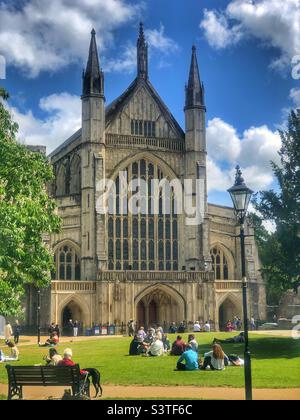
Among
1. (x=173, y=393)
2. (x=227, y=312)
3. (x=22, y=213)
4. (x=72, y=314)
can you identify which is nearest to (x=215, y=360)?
(x=173, y=393)

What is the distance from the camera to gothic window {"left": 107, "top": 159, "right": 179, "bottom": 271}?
164 feet

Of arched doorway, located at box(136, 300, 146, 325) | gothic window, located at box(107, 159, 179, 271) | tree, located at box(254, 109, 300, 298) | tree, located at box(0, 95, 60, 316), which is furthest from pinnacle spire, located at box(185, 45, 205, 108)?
tree, located at box(0, 95, 60, 316)

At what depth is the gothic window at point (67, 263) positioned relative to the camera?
49531 mm

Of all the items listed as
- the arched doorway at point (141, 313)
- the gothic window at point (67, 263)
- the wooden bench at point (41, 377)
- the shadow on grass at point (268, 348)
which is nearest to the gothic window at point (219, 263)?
the arched doorway at point (141, 313)

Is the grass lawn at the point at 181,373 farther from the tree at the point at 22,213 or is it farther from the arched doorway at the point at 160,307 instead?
the arched doorway at the point at 160,307

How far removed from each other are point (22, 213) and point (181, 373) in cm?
689

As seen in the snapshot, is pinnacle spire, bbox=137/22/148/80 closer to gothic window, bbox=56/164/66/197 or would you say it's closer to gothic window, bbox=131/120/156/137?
gothic window, bbox=131/120/156/137

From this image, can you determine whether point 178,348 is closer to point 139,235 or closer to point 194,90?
point 139,235

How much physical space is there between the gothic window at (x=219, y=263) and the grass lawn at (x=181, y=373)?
2238 centimetres

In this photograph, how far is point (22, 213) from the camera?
17922 millimetres

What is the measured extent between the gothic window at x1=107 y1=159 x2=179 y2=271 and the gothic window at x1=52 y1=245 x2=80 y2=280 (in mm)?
2736

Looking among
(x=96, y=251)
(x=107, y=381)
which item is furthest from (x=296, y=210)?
(x=96, y=251)

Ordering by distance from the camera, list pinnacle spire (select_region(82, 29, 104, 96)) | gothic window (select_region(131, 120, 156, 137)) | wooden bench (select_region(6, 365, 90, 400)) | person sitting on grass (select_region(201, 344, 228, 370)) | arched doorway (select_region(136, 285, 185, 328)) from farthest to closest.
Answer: gothic window (select_region(131, 120, 156, 137)), pinnacle spire (select_region(82, 29, 104, 96)), arched doorway (select_region(136, 285, 185, 328)), person sitting on grass (select_region(201, 344, 228, 370)), wooden bench (select_region(6, 365, 90, 400))

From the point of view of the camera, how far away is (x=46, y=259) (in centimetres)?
1956
